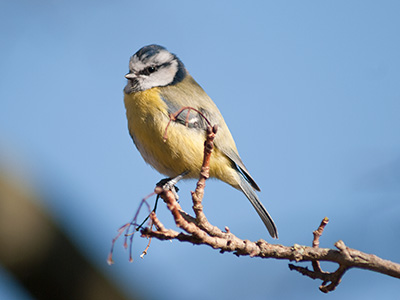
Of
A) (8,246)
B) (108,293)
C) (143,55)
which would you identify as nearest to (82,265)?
(108,293)

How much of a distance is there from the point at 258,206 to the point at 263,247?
4.35 ft

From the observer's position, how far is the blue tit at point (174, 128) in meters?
2.95

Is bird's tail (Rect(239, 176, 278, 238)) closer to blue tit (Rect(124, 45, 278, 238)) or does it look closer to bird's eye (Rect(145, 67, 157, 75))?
blue tit (Rect(124, 45, 278, 238))

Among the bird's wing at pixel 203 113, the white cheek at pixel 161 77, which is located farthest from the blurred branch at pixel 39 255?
the white cheek at pixel 161 77

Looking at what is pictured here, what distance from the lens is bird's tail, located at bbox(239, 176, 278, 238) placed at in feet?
9.77


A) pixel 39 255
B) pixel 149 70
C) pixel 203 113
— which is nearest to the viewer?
pixel 39 255

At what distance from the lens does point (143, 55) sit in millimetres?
3473

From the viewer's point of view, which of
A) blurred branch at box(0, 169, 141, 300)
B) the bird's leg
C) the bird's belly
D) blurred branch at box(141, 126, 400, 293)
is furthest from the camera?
the bird's belly

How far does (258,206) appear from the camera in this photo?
10.1 feet

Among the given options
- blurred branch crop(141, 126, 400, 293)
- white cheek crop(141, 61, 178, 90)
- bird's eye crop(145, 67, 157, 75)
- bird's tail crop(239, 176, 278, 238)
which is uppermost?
bird's eye crop(145, 67, 157, 75)

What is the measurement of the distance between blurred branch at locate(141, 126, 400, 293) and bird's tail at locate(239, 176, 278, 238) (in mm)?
1127

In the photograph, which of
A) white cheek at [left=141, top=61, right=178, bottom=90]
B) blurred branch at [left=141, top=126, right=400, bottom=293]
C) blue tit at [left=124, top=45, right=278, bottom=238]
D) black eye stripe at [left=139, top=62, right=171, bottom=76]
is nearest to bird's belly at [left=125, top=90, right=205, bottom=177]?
blue tit at [left=124, top=45, right=278, bottom=238]

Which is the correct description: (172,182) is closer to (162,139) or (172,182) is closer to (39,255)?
(162,139)

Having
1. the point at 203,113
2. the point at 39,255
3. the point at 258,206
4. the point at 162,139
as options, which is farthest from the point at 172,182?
the point at 39,255
